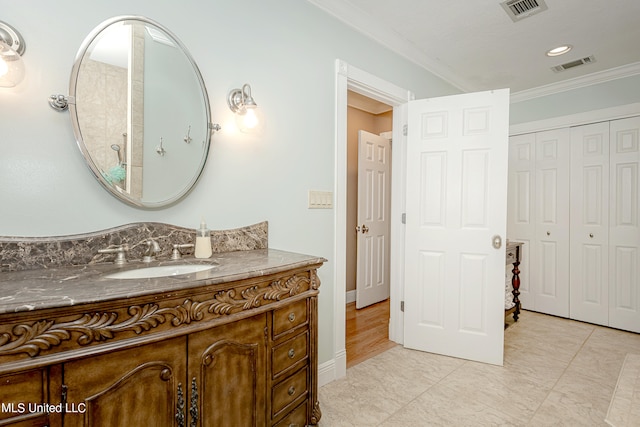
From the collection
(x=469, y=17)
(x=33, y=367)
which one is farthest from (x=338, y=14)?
(x=33, y=367)

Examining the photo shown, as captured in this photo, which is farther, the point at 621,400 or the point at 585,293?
the point at 585,293

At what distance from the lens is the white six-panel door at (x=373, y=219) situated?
381 cm

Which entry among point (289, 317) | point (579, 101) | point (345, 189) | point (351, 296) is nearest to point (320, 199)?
point (345, 189)

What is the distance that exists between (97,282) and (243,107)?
1110 mm

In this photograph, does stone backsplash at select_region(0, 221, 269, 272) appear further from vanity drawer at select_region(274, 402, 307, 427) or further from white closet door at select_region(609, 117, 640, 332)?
white closet door at select_region(609, 117, 640, 332)

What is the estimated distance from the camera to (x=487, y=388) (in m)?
2.07

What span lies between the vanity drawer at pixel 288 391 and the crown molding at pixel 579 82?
4023mm

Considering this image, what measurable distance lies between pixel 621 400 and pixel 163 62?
3199mm

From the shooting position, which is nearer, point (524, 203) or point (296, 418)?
point (296, 418)

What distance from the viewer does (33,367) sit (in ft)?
2.48

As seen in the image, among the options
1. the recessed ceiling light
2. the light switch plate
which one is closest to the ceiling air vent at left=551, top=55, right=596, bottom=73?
the recessed ceiling light

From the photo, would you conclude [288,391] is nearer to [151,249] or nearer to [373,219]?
[151,249]

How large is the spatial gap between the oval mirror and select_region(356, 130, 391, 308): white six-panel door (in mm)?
2502

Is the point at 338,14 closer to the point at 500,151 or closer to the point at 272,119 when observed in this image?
the point at 272,119
